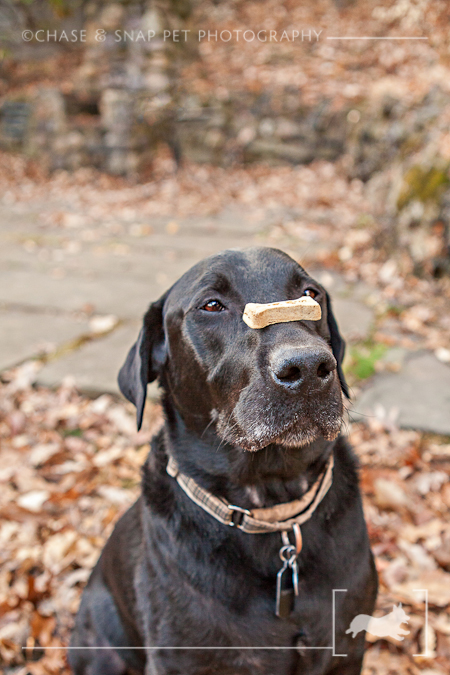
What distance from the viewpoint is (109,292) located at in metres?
5.61

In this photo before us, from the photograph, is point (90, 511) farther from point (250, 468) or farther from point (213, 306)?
point (213, 306)

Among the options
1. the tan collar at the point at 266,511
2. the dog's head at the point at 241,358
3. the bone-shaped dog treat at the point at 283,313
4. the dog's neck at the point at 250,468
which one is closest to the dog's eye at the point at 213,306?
the dog's head at the point at 241,358

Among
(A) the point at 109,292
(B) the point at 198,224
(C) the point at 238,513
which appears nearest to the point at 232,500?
(C) the point at 238,513

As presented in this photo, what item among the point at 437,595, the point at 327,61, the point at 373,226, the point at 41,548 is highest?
the point at 327,61

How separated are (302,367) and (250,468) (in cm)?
62

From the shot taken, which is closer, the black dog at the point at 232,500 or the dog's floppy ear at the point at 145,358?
the black dog at the point at 232,500

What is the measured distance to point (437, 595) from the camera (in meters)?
2.42

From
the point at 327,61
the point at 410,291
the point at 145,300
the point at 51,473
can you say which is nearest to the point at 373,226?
the point at 410,291

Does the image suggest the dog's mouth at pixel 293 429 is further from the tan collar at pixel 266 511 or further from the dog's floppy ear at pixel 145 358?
the dog's floppy ear at pixel 145 358

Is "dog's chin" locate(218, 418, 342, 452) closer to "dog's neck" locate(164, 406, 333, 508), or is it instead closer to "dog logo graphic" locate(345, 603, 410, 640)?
"dog's neck" locate(164, 406, 333, 508)

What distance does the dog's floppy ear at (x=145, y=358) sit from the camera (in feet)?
7.14

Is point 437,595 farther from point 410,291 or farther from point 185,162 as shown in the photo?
point 185,162

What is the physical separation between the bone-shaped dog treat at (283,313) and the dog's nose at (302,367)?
0.58ft

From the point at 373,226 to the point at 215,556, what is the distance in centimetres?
528
